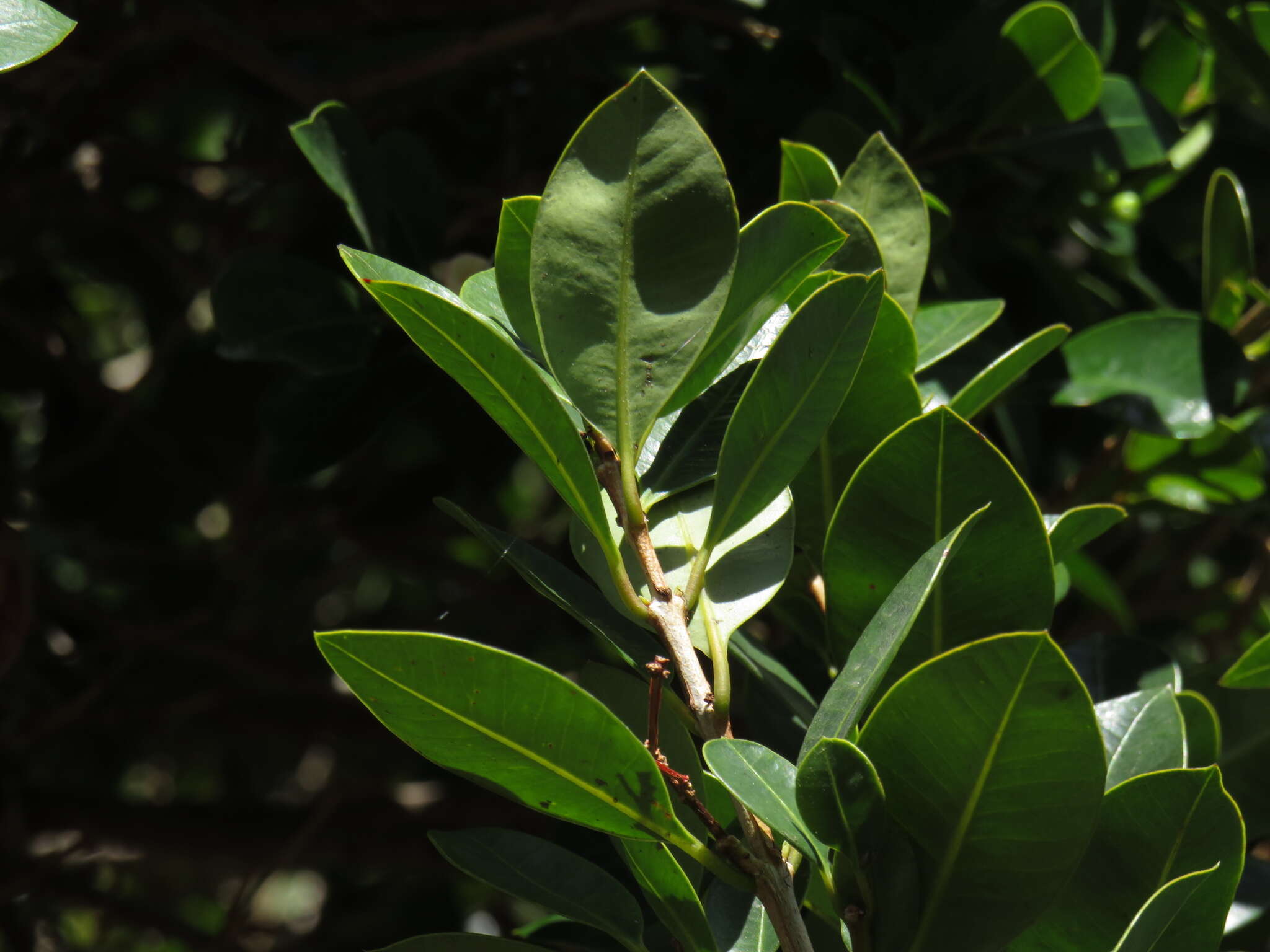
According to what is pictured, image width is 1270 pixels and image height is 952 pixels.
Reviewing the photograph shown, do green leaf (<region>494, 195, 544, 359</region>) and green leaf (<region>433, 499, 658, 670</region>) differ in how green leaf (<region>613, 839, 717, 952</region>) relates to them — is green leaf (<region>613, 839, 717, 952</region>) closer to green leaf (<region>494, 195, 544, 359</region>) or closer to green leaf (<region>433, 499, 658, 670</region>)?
green leaf (<region>433, 499, 658, 670</region>)

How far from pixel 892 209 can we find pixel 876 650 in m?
0.35

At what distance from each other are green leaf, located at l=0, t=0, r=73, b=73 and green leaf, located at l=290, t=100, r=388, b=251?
0.22 metres

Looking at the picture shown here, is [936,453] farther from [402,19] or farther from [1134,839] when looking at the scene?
[402,19]

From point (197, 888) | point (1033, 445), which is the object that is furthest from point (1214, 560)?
point (197, 888)

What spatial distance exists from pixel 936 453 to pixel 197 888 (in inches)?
83.8

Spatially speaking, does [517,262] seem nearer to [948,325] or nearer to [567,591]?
[567,591]

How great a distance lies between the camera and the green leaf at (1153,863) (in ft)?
1.77

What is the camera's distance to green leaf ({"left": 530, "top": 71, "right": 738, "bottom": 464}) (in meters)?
0.54

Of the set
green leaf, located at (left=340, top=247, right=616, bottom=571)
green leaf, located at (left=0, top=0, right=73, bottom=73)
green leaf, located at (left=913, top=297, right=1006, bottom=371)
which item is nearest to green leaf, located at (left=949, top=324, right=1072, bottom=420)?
green leaf, located at (left=913, top=297, right=1006, bottom=371)

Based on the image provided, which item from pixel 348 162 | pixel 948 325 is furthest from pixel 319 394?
pixel 948 325

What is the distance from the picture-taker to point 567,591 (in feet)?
1.89

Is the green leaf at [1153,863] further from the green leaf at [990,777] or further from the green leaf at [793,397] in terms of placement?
the green leaf at [793,397]

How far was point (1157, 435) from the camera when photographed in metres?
0.98

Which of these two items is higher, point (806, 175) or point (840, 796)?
point (806, 175)
